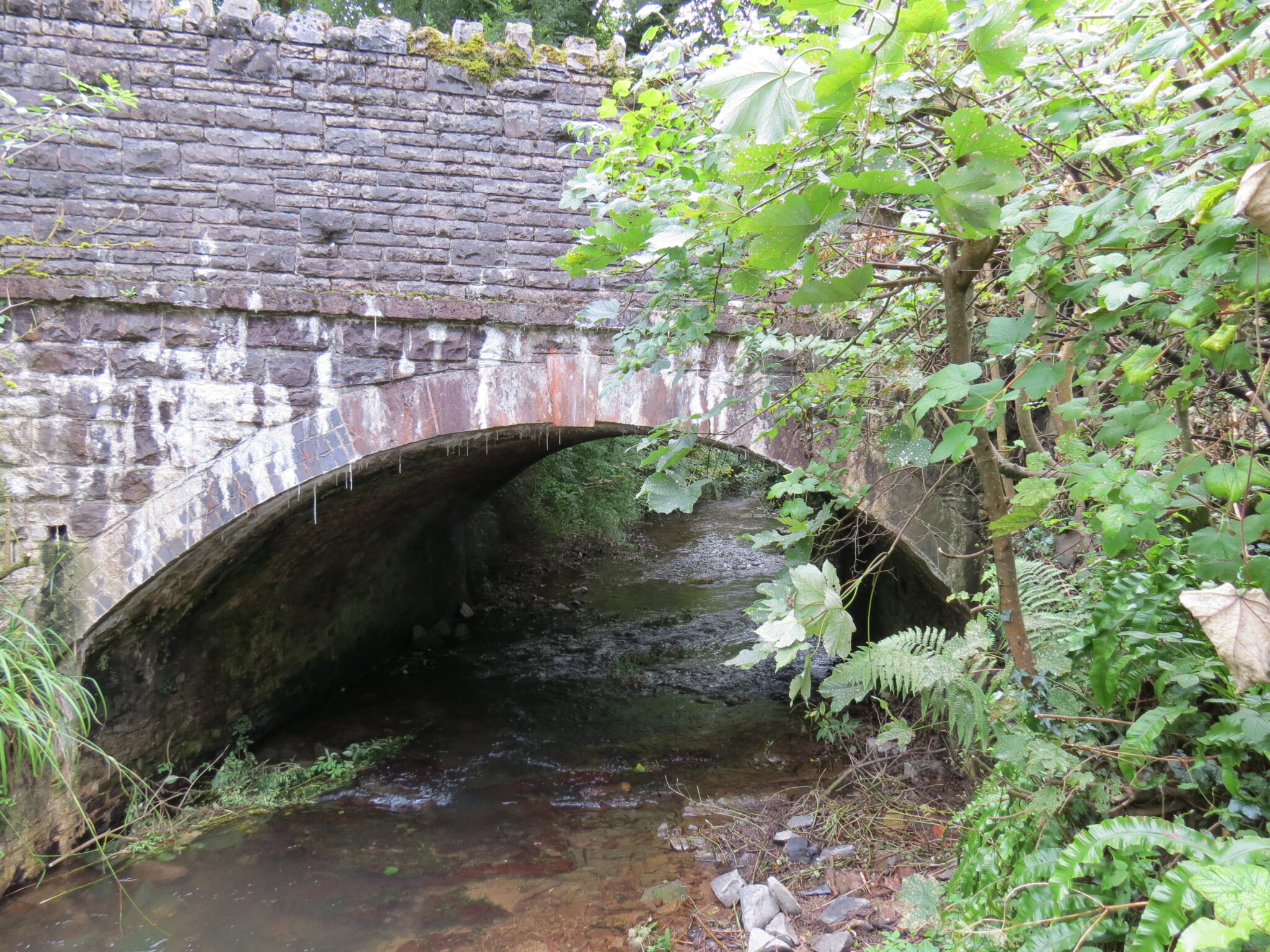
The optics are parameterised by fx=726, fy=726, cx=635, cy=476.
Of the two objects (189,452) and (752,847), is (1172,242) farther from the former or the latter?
(189,452)

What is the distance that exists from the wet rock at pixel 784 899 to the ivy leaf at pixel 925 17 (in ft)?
10.1

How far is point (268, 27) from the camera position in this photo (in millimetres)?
3652

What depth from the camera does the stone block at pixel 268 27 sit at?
3.64 metres

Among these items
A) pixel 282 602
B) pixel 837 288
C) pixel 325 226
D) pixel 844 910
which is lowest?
pixel 844 910

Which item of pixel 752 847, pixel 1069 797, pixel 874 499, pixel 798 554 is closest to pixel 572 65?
pixel 874 499

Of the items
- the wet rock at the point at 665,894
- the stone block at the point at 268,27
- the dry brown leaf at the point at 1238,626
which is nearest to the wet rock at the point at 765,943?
the wet rock at the point at 665,894

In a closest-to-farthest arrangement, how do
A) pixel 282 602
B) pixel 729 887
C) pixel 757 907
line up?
pixel 757 907 < pixel 729 887 < pixel 282 602

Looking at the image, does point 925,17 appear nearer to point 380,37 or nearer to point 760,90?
point 760,90

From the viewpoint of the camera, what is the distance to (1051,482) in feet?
4.59

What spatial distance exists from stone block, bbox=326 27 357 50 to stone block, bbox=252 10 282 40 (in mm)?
226

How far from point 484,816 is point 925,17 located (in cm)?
431

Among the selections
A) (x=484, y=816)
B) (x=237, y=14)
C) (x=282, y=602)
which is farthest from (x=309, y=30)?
(x=484, y=816)

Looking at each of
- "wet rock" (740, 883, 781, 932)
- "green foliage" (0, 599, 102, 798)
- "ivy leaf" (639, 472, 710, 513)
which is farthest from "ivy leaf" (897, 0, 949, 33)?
"green foliage" (0, 599, 102, 798)

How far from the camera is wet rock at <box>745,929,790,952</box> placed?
8.83ft
